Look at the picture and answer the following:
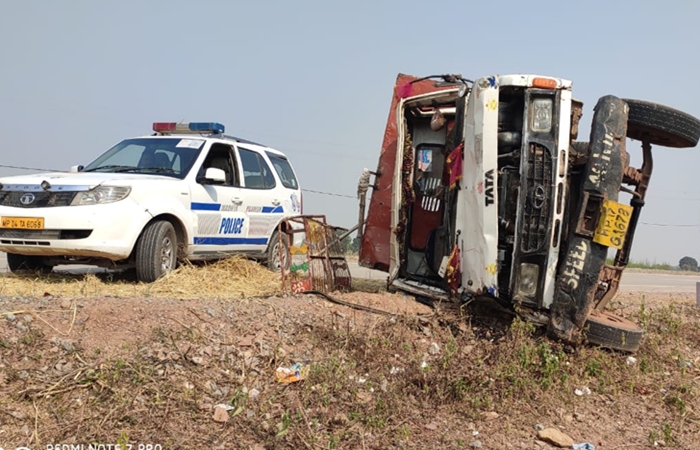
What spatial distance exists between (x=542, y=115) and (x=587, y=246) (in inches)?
43.4

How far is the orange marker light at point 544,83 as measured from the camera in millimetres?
5227

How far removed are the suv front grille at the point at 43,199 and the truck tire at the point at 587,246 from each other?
187 inches

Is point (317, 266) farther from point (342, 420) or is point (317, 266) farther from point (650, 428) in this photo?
point (650, 428)

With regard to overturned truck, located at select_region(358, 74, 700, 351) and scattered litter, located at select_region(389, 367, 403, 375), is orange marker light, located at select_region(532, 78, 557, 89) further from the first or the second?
scattered litter, located at select_region(389, 367, 403, 375)

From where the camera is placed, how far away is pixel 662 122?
207 inches

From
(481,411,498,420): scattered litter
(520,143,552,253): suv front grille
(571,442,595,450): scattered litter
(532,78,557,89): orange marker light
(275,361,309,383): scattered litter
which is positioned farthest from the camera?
(532,78,557,89): orange marker light

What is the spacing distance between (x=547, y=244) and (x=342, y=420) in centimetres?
220

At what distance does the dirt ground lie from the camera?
3762 millimetres

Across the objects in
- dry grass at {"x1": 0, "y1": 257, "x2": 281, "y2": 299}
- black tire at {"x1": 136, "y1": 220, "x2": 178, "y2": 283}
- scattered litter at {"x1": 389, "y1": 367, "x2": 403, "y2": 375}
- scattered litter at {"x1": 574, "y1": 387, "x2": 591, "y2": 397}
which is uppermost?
black tire at {"x1": 136, "y1": 220, "x2": 178, "y2": 283}

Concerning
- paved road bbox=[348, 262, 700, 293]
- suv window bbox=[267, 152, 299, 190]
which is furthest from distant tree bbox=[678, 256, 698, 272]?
suv window bbox=[267, 152, 299, 190]

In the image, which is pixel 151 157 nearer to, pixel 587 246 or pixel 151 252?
pixel 151 252

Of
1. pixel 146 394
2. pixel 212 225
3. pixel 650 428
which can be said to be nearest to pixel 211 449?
pixel 146 394

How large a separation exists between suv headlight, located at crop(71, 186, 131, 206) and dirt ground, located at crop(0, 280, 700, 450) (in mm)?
1749

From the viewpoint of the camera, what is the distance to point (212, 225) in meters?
8.03
